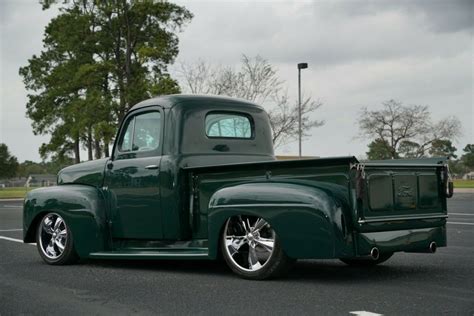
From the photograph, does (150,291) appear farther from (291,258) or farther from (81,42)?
(81,42)

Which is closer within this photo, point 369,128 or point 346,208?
point 346,208

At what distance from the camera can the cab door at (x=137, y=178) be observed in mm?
7418

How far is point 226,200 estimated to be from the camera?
21.5 feet

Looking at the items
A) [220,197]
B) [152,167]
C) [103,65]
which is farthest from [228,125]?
[103,65]

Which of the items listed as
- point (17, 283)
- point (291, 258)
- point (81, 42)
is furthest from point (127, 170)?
point (81, 42)

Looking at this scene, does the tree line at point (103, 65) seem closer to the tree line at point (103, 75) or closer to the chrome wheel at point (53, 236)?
the tree line at point (103, 75)

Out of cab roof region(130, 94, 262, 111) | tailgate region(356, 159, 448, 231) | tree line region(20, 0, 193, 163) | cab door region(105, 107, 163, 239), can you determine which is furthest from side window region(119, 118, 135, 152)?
tree line region(20, 0, 193, 163)

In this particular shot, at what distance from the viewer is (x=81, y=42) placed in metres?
42.9

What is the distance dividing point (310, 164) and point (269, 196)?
470mm

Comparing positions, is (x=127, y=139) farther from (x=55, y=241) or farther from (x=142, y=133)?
(x=55, y=241)

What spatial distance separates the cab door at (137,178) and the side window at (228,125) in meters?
0.59

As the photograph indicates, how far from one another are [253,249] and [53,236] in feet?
9.99

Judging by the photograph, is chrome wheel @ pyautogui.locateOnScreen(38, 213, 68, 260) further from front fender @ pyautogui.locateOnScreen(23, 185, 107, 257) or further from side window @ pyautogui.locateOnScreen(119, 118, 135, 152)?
side window @ pyautogui.locateOnScreen(119, 118, 135, 152)

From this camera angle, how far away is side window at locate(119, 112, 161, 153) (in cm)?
772
